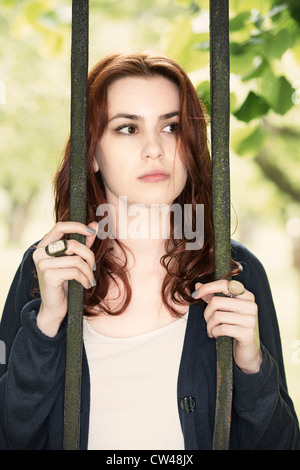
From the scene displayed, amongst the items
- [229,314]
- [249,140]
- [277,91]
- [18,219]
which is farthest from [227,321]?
[18,219]

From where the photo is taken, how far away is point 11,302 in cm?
202

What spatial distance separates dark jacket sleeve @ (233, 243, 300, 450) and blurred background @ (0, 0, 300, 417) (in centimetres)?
21

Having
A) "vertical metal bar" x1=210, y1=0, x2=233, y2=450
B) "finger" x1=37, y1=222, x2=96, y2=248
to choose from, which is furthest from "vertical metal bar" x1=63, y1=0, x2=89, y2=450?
"vertical metal bar" x1=210, y1=0, x2=233, y2=450

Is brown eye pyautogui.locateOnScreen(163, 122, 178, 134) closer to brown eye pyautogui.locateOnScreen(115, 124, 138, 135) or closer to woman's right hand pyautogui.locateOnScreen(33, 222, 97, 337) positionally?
brown eye pyautogui.locateOnScreen(115, 124, 138, 135)

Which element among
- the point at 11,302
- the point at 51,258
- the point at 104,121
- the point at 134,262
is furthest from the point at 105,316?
the point at 104,121

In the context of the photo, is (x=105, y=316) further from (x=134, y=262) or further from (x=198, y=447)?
(x=198, y=447)

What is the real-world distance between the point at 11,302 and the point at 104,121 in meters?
→ 0.74

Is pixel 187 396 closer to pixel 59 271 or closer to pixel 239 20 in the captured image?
pixel 59 271

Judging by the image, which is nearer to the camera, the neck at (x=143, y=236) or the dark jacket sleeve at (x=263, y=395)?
the dark jacket sleeve at (x=263, y=395)

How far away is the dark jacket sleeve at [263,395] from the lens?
150cm

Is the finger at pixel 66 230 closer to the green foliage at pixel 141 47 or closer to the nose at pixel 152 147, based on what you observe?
the nose at pixel 152 147

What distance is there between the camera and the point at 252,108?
6.74 feet

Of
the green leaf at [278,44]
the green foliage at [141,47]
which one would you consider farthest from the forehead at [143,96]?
the green leaf at [278,44]

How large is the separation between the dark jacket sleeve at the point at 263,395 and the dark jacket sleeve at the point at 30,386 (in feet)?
1.74
